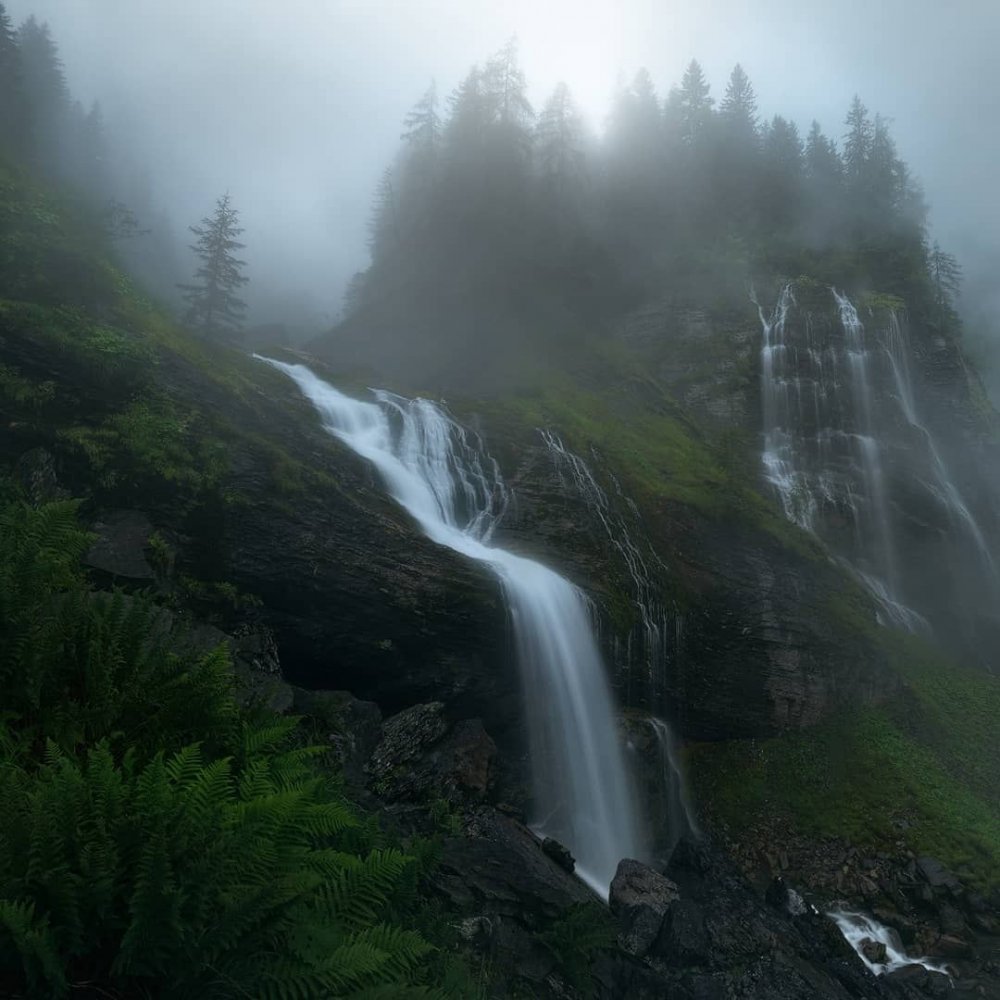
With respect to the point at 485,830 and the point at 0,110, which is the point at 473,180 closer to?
the point at 0,110

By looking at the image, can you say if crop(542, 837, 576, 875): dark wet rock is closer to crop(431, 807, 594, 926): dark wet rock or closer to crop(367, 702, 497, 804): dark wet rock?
crop(431, 807, 594, 926): dark wet rock

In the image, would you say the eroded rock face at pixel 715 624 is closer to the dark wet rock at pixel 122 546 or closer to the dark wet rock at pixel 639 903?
the dark wet rock at pixel 639 903

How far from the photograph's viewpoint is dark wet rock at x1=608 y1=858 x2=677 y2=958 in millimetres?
10820

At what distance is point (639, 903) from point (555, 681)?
17.0 ft

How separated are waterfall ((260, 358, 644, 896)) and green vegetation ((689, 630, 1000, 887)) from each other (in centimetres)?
345

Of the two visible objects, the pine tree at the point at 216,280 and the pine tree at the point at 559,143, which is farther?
the pine tree at the point at 559,143

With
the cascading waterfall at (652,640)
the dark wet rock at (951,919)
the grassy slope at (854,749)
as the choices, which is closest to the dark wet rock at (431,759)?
the cascading waterfall at (652,640)

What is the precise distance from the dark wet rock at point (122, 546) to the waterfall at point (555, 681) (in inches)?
247

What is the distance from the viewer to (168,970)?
2.96 metres

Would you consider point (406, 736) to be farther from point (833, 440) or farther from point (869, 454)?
point (869, 454)

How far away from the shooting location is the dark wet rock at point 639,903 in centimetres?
1082

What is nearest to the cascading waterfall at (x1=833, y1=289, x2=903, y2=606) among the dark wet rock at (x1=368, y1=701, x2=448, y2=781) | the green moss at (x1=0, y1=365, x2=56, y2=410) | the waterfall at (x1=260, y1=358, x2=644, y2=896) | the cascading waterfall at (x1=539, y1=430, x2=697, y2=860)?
the cascading waterfall at (x1=539, y1=430, x2=697, y2=860)

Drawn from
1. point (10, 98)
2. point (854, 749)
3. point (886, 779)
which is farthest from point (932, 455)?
point (10, 98)

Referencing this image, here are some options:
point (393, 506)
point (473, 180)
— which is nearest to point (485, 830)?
point (393, 506)
